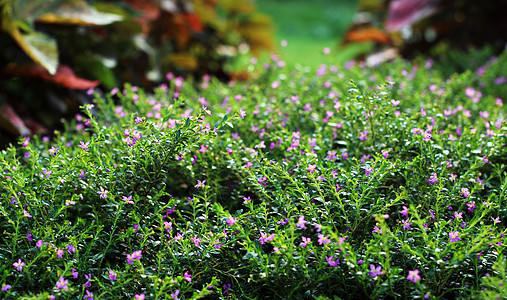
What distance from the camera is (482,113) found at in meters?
2.12

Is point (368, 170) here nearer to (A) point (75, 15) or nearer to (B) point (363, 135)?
(B) point (363, 135)

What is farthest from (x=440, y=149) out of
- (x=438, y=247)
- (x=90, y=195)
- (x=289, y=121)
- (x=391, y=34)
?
(x=391, y=34)

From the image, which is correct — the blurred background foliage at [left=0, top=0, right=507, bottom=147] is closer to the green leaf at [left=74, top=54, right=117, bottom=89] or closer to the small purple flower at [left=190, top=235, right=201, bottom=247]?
the green leaf at [left=74, top=54, right=117, bottom=89]

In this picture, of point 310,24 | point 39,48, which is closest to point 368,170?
point 39,48

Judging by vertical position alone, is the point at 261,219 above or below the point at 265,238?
above

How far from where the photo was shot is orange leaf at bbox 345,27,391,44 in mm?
4246

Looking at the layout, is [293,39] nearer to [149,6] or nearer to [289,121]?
[149,6]

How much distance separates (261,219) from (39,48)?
5.40 ft

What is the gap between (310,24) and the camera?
1049 centimetres

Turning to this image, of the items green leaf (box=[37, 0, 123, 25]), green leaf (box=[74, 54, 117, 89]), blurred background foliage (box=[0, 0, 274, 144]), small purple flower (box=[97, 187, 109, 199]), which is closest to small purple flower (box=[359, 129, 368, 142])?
small purple flower (box=[97, 187, 109, 199])

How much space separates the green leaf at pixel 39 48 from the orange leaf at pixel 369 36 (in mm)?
2711

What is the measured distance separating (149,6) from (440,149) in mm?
2621

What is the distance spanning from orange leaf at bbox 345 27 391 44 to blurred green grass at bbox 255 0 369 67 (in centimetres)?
194

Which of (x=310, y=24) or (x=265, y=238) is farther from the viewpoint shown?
(x=310, y=24)
